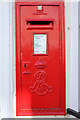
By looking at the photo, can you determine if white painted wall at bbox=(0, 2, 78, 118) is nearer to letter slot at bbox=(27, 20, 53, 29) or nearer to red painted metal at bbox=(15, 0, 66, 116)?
red painted metal at bbox=(15, 0, 66, 116)

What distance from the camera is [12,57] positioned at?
2.41m

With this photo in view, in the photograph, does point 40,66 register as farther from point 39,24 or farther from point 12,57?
point 39,24

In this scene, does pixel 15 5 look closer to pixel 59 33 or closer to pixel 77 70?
pixel 59 33

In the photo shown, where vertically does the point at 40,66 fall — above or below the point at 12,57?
below

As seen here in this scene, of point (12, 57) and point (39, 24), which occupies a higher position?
point (39, 24)

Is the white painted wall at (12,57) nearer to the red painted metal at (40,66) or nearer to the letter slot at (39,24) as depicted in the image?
the red painted metal at (40,66)

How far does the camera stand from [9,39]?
7.89ft

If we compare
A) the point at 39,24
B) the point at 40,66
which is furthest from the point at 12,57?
the point at 39,24

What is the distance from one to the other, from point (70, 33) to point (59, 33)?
196mm

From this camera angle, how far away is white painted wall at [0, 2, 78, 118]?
7.84ft

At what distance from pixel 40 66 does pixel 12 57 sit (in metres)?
0.51

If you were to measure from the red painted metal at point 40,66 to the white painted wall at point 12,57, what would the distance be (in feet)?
0.26

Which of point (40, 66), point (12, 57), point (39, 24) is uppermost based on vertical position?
point (39, 24)

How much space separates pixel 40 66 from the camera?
240 cm
